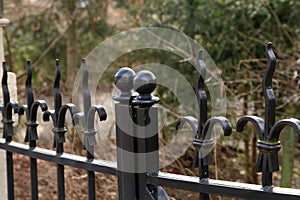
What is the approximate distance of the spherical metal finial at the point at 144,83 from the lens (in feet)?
4.52

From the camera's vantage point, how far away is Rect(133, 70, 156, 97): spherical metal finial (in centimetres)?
138

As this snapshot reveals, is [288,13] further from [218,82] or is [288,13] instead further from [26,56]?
[26,56]

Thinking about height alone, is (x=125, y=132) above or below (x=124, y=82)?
below

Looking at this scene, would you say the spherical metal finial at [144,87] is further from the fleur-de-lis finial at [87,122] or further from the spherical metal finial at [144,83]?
the fleur-de-lis finial at [87,122]

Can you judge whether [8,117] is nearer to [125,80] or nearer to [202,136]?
[125,80]

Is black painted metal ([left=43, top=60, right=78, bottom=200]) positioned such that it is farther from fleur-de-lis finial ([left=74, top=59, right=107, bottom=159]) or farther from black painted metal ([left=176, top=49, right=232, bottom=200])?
black painted metal ([left=176, top=49, right=232, bottom=200])

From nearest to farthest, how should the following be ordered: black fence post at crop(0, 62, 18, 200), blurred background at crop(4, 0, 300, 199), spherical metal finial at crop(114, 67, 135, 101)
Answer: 1. spherical metal finial at crop(114, 67, 135, 101)
2. black fence post at crop(0, 62, 18, 200)
3. blurred background at crop(4, 0, 300, 199)

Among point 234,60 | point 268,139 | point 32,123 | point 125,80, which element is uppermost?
point 125,80

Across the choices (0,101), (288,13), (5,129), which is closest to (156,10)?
(288,13)

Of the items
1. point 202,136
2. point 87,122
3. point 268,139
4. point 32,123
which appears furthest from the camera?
point 32,123

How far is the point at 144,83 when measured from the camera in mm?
1377

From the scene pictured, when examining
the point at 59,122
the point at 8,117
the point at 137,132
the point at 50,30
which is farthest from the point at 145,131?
the point at 50,30

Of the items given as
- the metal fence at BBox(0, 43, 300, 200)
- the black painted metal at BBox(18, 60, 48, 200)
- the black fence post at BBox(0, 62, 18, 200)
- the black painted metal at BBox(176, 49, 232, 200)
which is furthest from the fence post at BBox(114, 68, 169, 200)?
the black fence post at BBox(0, 62, 18, 200)

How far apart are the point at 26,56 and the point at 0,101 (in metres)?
4.74
